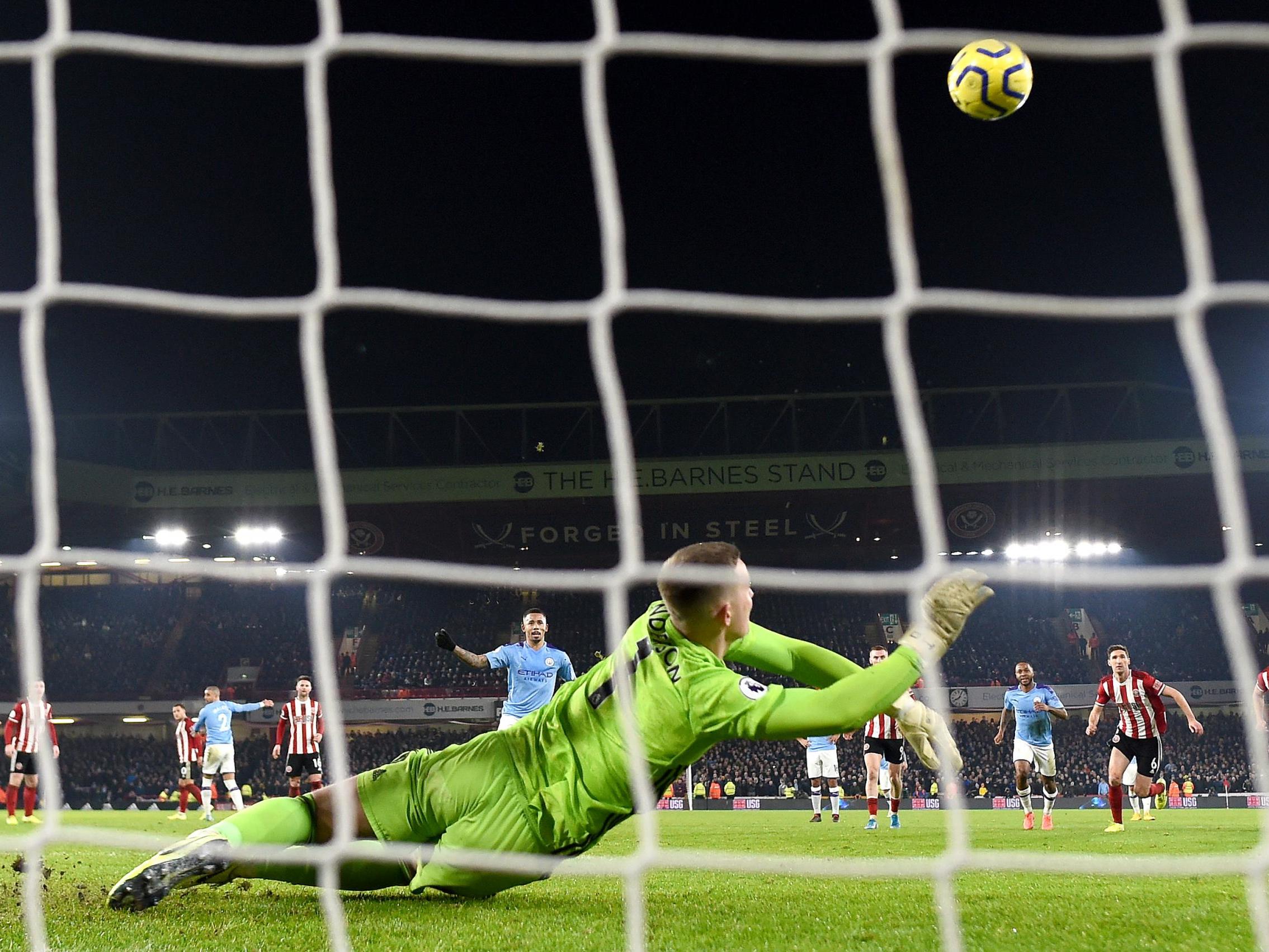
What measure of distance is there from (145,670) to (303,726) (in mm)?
18907

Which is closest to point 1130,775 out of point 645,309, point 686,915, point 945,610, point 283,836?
point 686,915

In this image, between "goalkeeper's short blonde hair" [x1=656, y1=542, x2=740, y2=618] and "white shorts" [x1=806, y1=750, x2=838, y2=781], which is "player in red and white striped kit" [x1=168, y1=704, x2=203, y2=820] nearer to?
"white shorts" [x1=806, y1=750, x2=838, y2=781]

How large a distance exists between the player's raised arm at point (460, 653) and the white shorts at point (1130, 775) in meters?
A: 7.30

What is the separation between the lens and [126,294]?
145 inches

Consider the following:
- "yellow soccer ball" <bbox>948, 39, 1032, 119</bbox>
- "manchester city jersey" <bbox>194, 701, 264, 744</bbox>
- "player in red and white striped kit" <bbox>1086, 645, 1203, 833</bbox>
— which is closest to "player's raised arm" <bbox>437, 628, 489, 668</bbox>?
"yellow soccer ball" <bbox>948, 39, 1032, 119</bbox>

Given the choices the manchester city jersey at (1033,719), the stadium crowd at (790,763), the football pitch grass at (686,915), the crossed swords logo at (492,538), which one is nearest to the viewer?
the football pitch grass at (686,915)

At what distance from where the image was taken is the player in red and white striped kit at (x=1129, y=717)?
11.2m

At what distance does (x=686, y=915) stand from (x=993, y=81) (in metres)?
4.85

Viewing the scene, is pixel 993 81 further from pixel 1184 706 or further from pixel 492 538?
pixel 492 538

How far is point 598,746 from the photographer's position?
385 cm

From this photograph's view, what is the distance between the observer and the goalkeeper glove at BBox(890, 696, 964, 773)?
3.46 meters

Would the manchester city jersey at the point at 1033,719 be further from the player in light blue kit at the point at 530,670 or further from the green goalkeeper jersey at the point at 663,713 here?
the green goalkeeper jersey at the point at 663,713

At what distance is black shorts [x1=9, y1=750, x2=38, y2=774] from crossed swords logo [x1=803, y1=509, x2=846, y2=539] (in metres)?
19.2

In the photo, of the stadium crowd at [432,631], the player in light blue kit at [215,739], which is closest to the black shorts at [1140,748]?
the player in light blue kit at [215,739]
